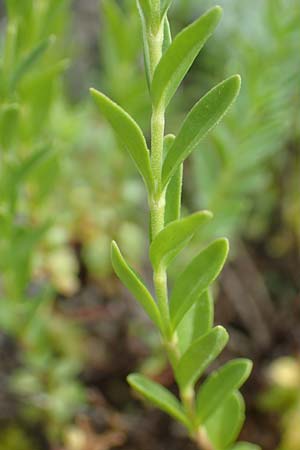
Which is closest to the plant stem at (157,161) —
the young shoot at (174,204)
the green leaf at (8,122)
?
the young shoot at (174,204)

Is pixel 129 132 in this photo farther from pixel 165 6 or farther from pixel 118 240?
pixel 118 240

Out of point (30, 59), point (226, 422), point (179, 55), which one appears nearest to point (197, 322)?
point (226, 422)

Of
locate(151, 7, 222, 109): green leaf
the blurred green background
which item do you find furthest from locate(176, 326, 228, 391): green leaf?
the blurred green background

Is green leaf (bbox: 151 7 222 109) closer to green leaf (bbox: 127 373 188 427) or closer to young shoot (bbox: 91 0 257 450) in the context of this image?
young shoot (bbox: 91 0 257 450)

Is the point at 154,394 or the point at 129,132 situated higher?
the point at 129,132

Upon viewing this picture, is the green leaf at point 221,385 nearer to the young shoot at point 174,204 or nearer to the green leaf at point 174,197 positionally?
the young shoot at point 174,204

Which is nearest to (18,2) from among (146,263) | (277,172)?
(146,263)
